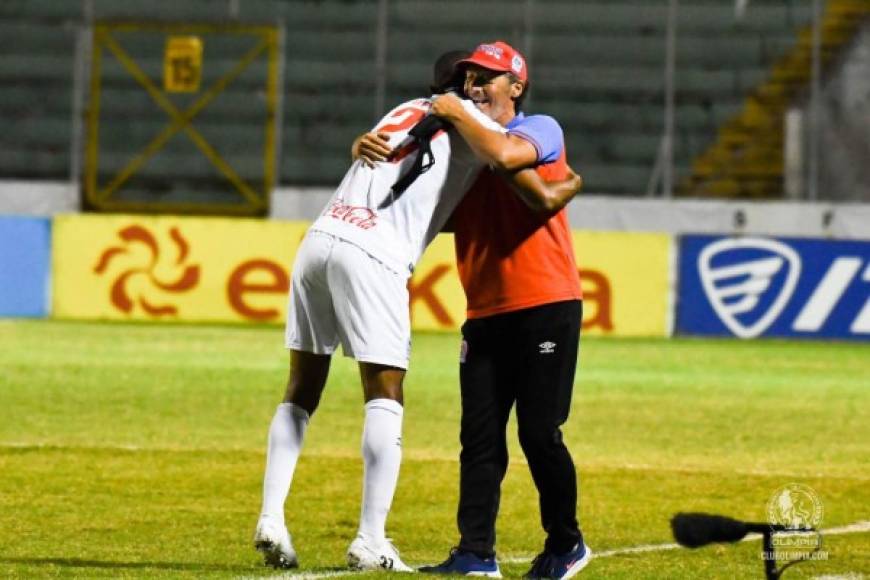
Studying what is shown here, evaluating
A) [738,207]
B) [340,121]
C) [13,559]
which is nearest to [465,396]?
[13,559]

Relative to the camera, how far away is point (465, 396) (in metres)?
6.53

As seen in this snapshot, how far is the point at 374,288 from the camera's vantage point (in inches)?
245

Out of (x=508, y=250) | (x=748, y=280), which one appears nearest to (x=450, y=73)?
(x=508, y=250)

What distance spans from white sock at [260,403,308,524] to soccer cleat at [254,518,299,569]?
0.08 m

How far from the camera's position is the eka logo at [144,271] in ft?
69.3

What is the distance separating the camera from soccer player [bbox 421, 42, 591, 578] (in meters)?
6.39

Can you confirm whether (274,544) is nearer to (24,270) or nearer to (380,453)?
(380,453)

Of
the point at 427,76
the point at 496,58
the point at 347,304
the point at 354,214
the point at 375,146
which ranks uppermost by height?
the point at 496,58

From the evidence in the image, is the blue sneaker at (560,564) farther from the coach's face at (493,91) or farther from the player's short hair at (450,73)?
the player's short hair at (450,73)

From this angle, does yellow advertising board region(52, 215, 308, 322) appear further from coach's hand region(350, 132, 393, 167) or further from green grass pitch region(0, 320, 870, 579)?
coach's hand region(350, 132, 393, 167)

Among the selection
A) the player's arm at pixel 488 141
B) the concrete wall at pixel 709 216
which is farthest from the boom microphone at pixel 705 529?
the concrete wall at pixel 709 216

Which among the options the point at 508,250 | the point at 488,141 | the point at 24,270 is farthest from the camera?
the point at 24,270

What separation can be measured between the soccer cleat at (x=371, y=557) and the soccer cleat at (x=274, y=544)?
21 cm

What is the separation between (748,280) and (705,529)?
51.5 feet
